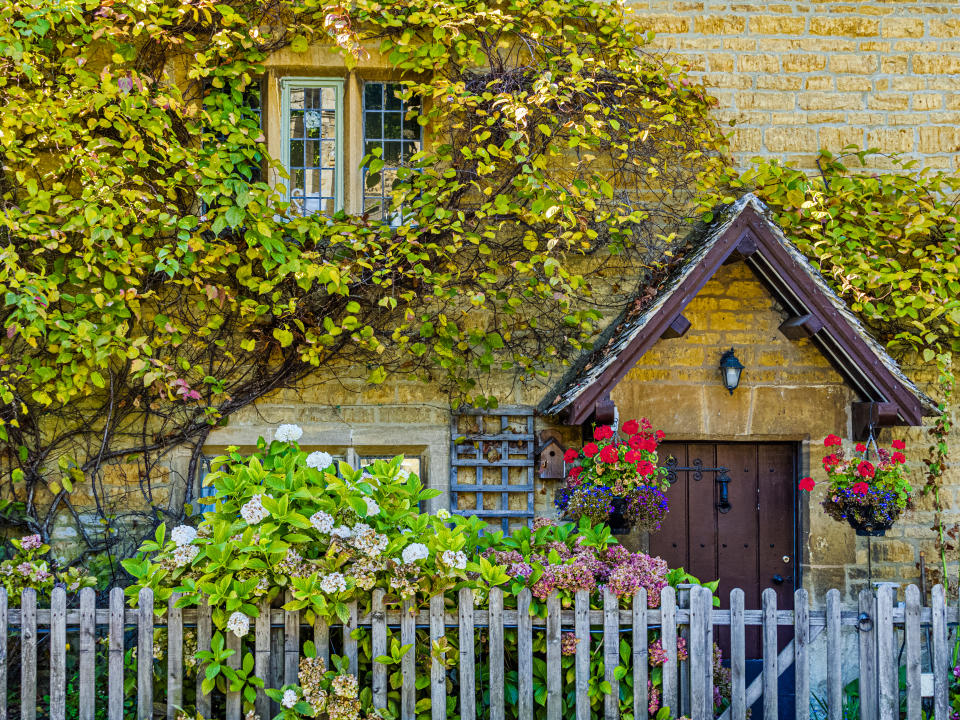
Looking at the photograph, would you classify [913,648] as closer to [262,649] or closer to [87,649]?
[262,649]

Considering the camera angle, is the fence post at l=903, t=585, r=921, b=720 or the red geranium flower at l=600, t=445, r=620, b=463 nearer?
the fence post at l=903, t=585, r=921, b=720

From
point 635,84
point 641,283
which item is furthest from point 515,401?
point 635,84

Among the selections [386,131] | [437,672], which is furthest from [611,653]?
[386,131]

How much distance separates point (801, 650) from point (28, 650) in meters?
3.99

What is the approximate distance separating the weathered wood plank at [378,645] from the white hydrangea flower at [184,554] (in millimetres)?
905

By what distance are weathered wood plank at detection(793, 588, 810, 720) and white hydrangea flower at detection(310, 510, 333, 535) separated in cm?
236

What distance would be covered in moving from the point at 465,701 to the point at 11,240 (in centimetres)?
429

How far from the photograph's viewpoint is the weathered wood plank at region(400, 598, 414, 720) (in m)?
4.23

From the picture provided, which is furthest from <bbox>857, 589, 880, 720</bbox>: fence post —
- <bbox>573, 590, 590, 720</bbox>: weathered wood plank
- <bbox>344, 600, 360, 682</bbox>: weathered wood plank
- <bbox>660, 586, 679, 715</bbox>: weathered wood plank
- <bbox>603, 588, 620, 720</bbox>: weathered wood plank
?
<bbox>344, 600, 360, 682</bbox>: weathered wood plank

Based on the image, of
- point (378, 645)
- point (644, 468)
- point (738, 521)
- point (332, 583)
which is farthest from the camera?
point (738, 521)

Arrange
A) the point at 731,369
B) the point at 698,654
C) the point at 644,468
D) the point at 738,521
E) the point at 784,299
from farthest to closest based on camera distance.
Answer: the point at 738,521
the point at 731,369
the point at 784,299
the point at 644,468
the point at 698,654

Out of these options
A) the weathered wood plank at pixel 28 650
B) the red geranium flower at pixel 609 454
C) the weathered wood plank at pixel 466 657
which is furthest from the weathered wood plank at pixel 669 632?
the weathered wood plank at pixel 28 650

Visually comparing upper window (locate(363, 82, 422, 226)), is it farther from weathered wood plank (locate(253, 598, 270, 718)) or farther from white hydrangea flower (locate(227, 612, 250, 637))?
white hydrangea flower (locate(227, 612, 250, 637))

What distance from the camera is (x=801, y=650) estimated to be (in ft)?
14.4
